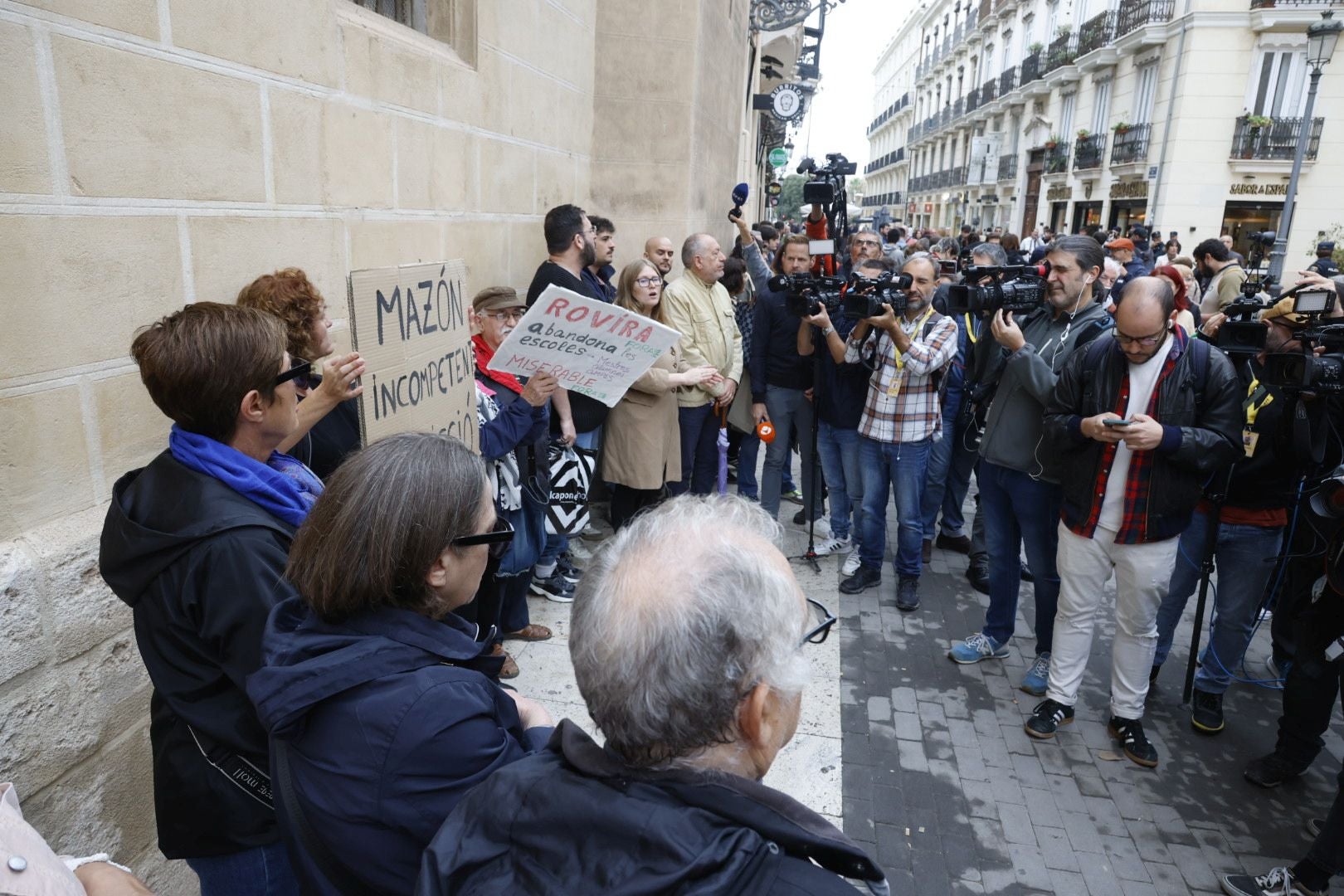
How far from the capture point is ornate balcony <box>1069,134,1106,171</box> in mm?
28594

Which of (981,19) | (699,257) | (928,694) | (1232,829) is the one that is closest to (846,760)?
(928,694)

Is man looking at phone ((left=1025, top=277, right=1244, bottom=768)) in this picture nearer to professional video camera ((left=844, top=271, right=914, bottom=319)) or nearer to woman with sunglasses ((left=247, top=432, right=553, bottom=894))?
professional video camera ((left=844, top=271, right=914, bottom=319))

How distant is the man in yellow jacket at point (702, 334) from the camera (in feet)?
17.1

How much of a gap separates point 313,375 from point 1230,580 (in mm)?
3938

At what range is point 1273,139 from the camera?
23.1 m

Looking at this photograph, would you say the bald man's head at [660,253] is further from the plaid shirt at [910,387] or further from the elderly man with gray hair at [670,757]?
the elderly man with gray hair at [670,757]

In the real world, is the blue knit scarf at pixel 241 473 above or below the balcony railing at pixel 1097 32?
below

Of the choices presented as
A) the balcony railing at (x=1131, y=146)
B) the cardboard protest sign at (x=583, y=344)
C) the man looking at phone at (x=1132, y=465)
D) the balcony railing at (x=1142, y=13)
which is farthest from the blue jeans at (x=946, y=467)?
the balcony railing at (x=1142, y=13)

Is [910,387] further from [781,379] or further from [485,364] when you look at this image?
[485,364]

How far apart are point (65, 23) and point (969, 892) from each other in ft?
11.8

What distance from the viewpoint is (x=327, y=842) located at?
4.48ft

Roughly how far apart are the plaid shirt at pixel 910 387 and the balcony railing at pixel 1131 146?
2555cm

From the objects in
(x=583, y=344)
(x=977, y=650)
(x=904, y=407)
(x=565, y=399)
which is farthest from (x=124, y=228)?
(x=977, y=650)

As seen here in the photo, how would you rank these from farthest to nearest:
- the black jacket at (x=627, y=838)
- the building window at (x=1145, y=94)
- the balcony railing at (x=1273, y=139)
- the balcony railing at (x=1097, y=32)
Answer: the balcony railing at (x=1097, y=32)
the building window at (x=1145, y=94)
the balcony railing at (x=1273, y=139)
the black jacket at (x=627, y=838)
